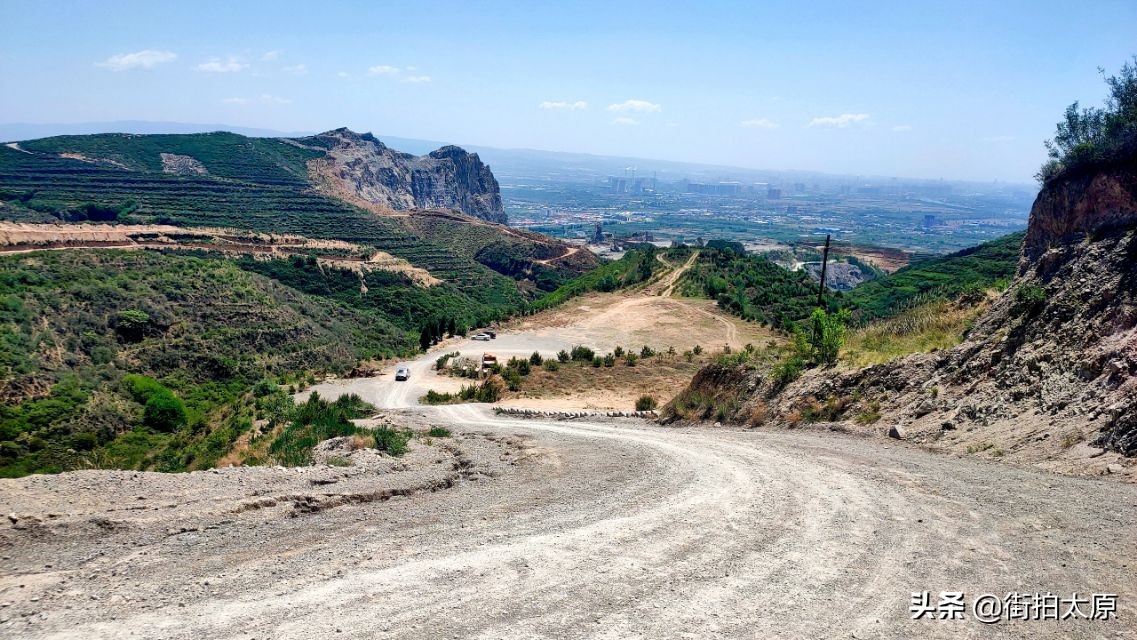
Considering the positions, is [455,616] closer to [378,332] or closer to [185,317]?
[185,317]

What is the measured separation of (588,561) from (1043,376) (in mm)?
9916

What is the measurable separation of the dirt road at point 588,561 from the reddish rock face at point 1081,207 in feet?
32.3

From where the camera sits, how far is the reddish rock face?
1466 cm

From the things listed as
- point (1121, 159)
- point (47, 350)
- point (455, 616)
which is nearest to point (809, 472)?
point (455, 616)

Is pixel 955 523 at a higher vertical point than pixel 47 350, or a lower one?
higher

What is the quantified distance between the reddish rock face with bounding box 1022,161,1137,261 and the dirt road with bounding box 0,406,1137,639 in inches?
387

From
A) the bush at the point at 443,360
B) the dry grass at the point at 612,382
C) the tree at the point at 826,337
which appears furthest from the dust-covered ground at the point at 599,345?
the tree at the point at 826,337

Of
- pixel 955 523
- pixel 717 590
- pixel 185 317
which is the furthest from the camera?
pixel 185 317

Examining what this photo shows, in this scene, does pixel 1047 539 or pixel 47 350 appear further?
pixel 47 350

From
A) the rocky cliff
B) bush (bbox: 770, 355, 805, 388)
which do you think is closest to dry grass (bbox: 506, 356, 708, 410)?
bush (bbox: 770, 355, 805, 388)

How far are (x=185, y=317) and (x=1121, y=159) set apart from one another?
43.1 meters

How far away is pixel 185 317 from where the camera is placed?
36812mm

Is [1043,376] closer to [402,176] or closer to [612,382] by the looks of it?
[612,382]

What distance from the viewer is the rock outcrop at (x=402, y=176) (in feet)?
447
